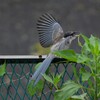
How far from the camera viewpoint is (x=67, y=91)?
2.47m

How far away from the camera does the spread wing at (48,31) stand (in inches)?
116

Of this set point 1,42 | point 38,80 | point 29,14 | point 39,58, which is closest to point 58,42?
point 39,58

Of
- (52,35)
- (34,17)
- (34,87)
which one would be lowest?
(34,17)

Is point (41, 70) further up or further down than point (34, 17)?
further up

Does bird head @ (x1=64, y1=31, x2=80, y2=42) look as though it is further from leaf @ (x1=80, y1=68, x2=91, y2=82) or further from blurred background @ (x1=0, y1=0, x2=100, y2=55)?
blurred background @ (x1=0, y1=0, x2=100, y2=55)

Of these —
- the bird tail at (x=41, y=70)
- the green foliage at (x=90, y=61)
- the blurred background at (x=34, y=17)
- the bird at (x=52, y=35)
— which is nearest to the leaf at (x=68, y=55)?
the green foliage at (x=90, y=61)

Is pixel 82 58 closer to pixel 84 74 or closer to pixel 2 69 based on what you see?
pixel 84 74

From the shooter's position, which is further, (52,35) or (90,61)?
(52,35)

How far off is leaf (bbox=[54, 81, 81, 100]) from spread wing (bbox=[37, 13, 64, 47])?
465 mm

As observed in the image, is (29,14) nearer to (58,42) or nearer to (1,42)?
(1,42)

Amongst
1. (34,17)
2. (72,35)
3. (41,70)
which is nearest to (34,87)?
(41,70)

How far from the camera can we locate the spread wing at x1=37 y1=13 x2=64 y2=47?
2.94 m

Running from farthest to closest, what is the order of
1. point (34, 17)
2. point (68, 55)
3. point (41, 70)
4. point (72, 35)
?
point (34, 17), point (72, 35), point (41, 70), point (68, 55)

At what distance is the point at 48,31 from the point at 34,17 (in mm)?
5460
